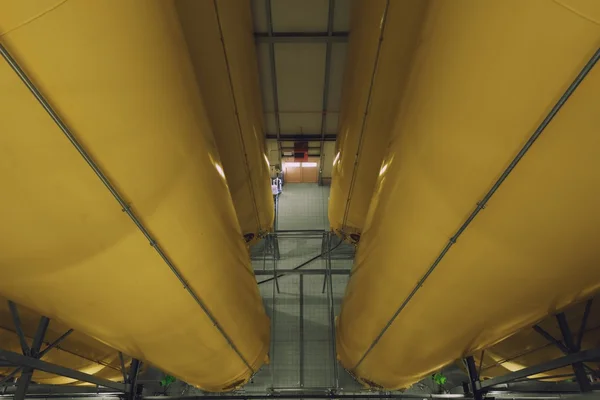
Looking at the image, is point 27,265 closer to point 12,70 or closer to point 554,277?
point 12,70

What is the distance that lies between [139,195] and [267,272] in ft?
22.4

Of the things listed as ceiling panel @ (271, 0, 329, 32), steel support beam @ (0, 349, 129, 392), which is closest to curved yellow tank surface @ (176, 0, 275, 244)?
ceiling panel @ (271, 0, 329, 32)

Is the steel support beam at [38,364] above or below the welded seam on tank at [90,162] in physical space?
below

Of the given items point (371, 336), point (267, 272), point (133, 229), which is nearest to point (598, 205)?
point (133, 229)

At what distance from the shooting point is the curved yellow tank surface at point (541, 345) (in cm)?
434

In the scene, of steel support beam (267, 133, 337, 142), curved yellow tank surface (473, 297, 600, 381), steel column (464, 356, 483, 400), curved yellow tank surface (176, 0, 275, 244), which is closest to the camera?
curved yellow tank surface (176, 0, 275, 244)

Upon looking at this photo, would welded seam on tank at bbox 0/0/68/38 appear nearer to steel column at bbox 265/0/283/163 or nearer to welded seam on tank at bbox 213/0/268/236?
welded seam on tank at bbox 213/0/268/236

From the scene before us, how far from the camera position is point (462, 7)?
4.13 ft

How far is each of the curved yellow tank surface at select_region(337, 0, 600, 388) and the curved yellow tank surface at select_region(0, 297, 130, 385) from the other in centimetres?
386

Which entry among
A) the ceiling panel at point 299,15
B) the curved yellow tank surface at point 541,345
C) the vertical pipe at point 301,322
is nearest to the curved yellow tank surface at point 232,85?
the ceiling panel at point 299,15

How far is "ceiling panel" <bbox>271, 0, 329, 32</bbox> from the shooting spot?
471 cm

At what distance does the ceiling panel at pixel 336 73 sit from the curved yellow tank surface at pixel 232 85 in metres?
1.55

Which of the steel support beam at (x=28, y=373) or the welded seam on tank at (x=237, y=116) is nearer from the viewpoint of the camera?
the welded seam on tank at (x=237, y=116)

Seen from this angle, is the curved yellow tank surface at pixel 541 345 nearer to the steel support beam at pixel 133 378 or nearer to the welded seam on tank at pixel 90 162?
the welded seam on tank at pixel 90 162
